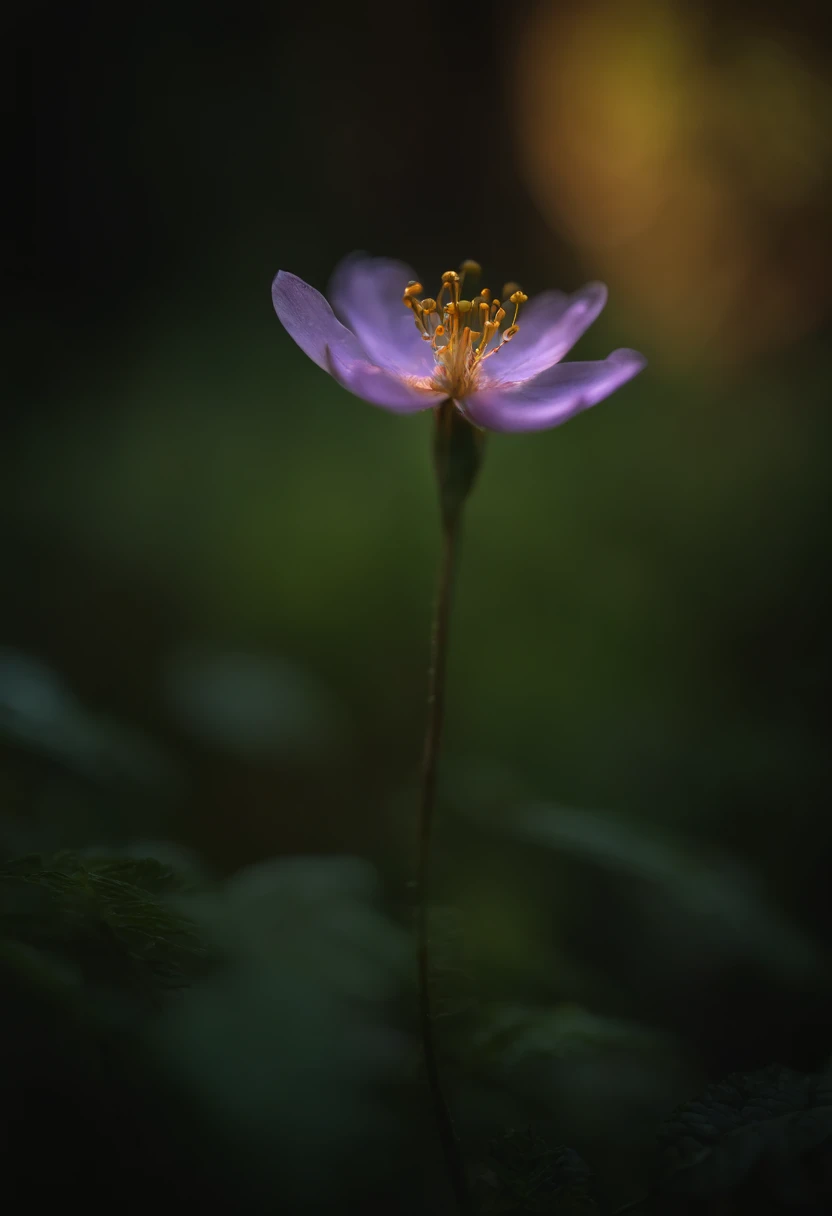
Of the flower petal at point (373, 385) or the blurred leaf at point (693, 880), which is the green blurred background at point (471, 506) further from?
the flower petal at point (373, 385)

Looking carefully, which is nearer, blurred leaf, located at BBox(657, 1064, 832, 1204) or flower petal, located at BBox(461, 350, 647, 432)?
blurred leaf, located at BBox(657, 1064, 832, 1204)

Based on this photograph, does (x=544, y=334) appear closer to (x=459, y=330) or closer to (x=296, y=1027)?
(x=459, y=330)

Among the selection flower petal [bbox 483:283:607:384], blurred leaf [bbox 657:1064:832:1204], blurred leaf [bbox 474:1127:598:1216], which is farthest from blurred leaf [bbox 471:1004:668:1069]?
flower petal [bbox 483:283:607:384]

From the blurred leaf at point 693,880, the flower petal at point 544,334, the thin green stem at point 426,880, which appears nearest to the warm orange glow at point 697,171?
the flower petal at point 544,334

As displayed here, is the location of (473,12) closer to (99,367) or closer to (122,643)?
(99,367)

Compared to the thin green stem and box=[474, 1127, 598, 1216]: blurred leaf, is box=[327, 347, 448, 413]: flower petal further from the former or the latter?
box=[474, 1127, 598, 1216]: blurred leaf

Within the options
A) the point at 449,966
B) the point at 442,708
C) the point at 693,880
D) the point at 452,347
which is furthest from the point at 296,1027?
the point at 452,347

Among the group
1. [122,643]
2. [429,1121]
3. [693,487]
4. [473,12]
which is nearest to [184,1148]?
[429,1121]

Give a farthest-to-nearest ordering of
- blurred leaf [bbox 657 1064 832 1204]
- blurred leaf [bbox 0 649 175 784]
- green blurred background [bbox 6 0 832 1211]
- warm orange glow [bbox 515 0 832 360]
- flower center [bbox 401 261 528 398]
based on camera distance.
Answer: warm orange glow [bbox 515 0 832 360], green blurred background [bbox 6 0 832 1211], flower center [bbox 401 261 528 398], blurred leaf [bbox 0 649 175 784], blurred leaf [bbox 657 1064 832 1204]
